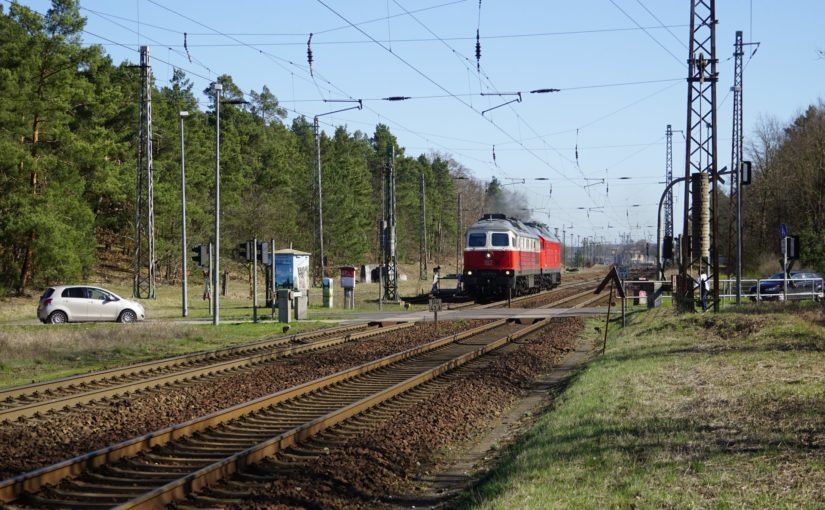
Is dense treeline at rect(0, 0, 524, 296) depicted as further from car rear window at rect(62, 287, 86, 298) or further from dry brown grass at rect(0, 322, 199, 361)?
dry brown grass at rect(0, 322, 199, 361)

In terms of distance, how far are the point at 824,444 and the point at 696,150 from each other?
21682mm

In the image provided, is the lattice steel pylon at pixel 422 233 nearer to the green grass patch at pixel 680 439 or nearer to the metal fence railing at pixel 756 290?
the metal fence railing at pixel 756 290

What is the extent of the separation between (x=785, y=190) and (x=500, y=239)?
2984 centimetres

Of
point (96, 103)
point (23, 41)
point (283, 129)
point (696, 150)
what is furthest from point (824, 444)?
point (283, 129)

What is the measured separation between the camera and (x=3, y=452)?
33.1ft

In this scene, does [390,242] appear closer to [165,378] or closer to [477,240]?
[477,240]

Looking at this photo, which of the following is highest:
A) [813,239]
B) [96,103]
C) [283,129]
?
[283,129]

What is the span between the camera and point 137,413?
13.1 m

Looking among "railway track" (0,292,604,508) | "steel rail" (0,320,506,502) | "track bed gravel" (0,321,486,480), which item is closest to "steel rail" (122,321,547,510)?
"railway track" (0,292,604,508)

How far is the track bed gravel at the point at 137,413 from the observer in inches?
405

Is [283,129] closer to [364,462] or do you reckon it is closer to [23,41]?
[23,41]

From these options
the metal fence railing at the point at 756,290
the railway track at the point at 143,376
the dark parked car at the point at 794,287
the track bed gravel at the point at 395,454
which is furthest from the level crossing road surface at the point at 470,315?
the track bed gravel at the point at 395,454

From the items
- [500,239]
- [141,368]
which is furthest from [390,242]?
[141,368]

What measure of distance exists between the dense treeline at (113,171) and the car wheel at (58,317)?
10658 millimetres
